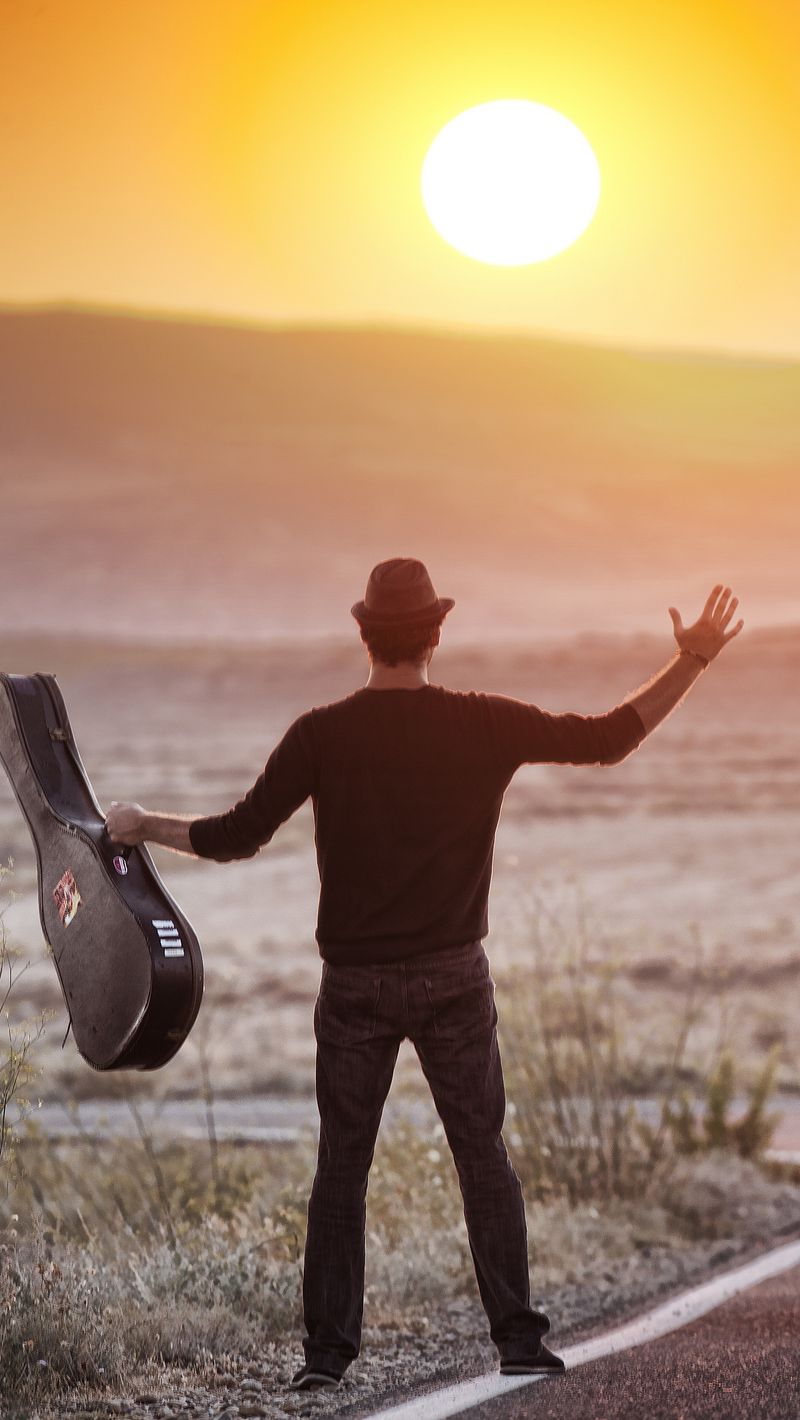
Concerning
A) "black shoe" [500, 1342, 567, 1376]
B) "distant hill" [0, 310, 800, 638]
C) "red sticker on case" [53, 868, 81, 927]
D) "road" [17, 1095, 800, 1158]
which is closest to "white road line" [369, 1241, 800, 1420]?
"black shoe" [500, 1342, 567, 1376]

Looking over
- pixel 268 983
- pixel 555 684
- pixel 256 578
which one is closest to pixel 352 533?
pixel 256 578

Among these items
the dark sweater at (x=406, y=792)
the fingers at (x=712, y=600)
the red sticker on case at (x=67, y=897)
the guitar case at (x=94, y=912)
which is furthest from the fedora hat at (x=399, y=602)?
the red sticker on case at (x=67, y=897)

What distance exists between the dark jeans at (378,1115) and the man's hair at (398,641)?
31.3 inches

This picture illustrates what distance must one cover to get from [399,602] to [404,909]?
0.81 metres

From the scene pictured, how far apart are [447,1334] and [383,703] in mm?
2329

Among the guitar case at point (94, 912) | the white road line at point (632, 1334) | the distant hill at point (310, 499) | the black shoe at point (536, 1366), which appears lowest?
the white road line at point (632, 1334)

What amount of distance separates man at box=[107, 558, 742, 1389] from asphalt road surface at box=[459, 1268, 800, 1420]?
21cm

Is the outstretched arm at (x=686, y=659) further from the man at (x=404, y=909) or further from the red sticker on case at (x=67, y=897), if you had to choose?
the red sticker on case at (x=67, y=897)

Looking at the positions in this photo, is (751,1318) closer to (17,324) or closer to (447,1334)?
(447,1334)

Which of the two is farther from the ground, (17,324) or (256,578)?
(17,324)

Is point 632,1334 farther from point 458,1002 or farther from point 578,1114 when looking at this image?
point 578,1114

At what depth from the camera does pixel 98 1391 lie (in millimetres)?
4727

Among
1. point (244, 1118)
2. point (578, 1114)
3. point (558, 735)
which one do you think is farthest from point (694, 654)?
point (244, 1118)

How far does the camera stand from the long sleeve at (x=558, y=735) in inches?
186
